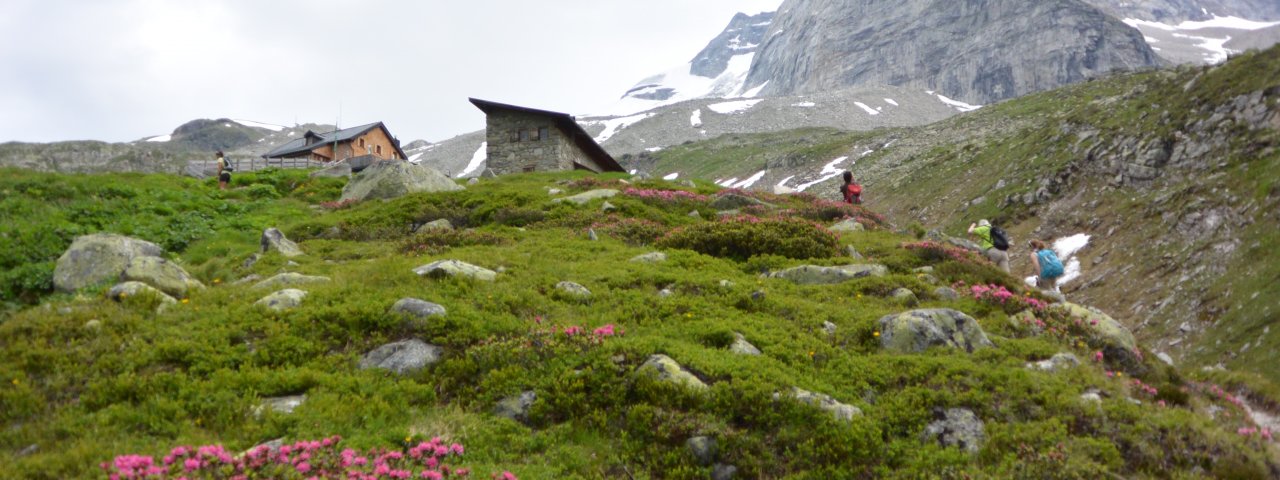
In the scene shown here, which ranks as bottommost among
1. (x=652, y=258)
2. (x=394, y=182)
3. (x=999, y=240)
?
(x=999, y=240)

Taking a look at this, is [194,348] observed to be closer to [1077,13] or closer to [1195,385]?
[1195,385]

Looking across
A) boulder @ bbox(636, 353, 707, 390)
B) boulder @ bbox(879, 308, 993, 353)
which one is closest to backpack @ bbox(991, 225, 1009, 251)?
boulder @ bbox(879, 308, 993, 353)

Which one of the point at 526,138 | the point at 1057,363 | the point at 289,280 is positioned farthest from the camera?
the point at 526,138

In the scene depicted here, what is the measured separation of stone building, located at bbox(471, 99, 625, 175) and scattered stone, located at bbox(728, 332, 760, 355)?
28601 millimetres

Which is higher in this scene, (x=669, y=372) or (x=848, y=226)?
(x=848, y=226)

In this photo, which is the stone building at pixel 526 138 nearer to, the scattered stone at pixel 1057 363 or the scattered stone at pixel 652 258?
the scattered stone at pixel 652 258

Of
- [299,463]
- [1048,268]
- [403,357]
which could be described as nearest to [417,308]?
[403,357]

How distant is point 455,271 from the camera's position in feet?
37.8

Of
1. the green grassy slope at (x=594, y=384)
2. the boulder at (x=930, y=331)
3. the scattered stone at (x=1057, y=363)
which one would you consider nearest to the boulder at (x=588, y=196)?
the green grassy slope at (x=594, y=384)

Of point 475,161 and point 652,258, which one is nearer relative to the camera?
point 652,258

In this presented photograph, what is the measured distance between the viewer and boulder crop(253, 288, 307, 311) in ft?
31.5

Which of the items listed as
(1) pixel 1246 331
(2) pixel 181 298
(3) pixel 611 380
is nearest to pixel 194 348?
(2) pixel 181 298

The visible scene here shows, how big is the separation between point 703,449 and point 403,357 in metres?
4.01

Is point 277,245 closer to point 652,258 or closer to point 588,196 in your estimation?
point 652,258
